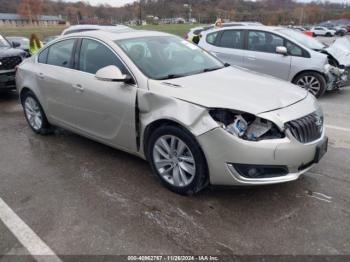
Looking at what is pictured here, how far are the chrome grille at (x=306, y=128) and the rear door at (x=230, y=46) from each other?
4703mm

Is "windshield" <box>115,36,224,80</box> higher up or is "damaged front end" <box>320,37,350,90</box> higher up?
"windshield" <box>115,36,224,80</box>

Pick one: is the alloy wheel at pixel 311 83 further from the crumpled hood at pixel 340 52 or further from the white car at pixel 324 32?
the white car at pixel 324 32

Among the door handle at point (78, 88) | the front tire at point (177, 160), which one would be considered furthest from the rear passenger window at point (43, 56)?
the front tire at point (177, 160)

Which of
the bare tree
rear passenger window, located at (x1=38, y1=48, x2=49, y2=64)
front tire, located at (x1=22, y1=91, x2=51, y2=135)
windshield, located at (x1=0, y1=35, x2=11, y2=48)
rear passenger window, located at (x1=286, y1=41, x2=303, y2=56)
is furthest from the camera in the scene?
the bare tree

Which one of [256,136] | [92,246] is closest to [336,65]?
[256,136]

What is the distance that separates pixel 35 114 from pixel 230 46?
15.5 ft

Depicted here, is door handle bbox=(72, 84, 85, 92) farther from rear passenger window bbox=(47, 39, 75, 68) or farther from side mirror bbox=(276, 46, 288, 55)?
side mirror bbox=(276, 46, 288, 55)

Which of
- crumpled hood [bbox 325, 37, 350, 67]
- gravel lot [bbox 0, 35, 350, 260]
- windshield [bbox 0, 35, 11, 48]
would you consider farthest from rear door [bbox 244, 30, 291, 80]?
windshield [bbox 0, 35, 11, 48]

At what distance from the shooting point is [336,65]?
739cm

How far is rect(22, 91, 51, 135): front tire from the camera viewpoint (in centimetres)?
510

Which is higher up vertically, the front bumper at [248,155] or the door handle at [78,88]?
the door handle at [78,88]

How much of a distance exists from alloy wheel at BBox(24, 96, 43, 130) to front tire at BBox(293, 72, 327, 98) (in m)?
5.14

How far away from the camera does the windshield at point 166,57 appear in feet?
12.0

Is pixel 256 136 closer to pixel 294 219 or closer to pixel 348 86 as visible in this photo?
pixel 294 219
